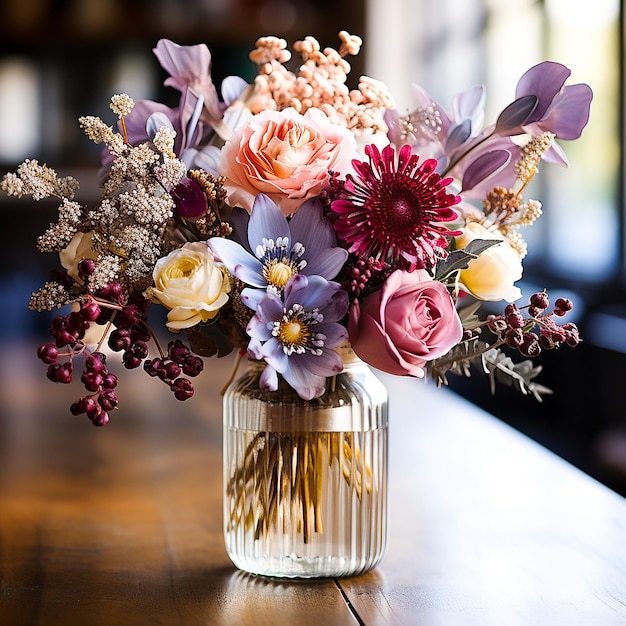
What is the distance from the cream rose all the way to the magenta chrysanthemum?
3.8 inches

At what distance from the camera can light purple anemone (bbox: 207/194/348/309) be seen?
705 mm

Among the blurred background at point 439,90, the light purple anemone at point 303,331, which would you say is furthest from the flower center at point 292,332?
the blurred background at point 439,90

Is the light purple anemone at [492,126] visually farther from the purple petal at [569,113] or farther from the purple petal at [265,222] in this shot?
the purple petal at [265,222]

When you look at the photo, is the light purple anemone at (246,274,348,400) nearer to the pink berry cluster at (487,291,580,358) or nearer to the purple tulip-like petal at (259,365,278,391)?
the purple tulip-like petal at (259,365,278,391)

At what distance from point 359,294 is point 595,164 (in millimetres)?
2515

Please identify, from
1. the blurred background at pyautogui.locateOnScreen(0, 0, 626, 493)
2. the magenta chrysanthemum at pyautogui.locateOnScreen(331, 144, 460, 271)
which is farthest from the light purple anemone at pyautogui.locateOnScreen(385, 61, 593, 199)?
the blurred background at pyautogui.locateOnScreen(0, 0, 626, 493)

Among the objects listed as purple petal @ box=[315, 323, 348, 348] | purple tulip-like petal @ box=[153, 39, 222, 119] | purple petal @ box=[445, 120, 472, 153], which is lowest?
purple petal @ box=[315, 323, 348, 348]

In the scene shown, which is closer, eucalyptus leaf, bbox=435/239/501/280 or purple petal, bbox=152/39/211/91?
eucalyptus leaf, bbox=435/239/501/280

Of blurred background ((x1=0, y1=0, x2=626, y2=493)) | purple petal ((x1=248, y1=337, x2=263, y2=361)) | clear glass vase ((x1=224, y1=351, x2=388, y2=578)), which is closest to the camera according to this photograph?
purple petal ((x1=248, y1=337, x2=263, y2=361))

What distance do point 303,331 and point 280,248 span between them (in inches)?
2.5

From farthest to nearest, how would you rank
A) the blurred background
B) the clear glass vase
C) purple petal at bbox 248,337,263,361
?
the blurred background, the clear glass vase, purple petal at bbox 248,337,263,361

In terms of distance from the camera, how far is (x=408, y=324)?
69 centimetres

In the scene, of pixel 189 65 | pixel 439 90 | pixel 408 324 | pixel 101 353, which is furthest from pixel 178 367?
pixel 439 90

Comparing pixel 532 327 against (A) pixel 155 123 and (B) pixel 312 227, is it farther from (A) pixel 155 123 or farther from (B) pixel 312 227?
(A) pixel 155 123
